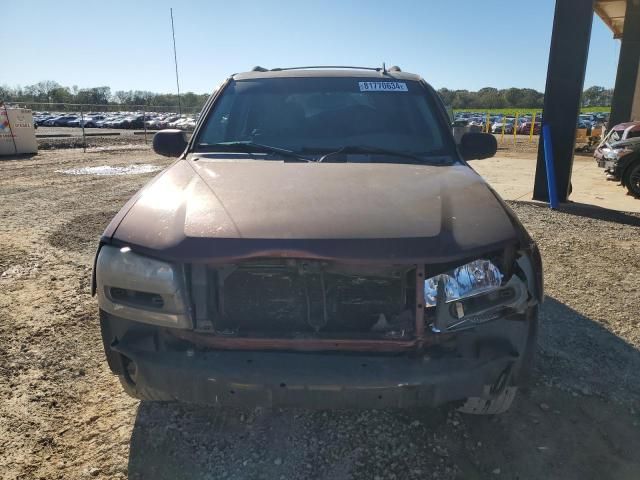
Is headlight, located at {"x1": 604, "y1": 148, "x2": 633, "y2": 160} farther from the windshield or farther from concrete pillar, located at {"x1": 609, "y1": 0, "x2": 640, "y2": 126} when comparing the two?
concrete pillar, located at {"x1": 609, "y1": 0, "x2": 640, "y2": 126}

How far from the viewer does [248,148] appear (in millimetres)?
2947

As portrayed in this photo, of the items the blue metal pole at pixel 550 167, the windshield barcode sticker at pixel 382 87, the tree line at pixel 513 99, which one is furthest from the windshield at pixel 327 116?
the tree line at pixel 513 99

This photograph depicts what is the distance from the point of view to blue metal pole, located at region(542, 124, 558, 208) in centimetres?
775

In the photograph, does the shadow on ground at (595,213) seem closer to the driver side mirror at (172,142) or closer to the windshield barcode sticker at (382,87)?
the windshield barcode sticker at (382,87)

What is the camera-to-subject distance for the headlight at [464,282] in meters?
1.92

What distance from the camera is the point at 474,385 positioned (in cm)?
188

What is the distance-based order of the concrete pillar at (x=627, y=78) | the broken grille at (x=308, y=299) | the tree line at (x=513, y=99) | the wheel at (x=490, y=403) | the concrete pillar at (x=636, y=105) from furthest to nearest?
the tree line at (x=513, y=99), the concrete pillar at (x=636, y=105), the concrete pillar at (x=627, y=78), the wheel at (x=490, y=403), the broken grille at (x=308, y=299)

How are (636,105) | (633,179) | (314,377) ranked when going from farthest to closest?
(636,105), (633,179), (314,377)

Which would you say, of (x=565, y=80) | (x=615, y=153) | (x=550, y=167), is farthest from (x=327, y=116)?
(x=615, y=153)

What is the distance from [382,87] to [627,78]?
63.4 feet

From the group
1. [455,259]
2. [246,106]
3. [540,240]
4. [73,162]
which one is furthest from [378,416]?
[73,162]

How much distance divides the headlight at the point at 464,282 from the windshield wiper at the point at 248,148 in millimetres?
→ 1227

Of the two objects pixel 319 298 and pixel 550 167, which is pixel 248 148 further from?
pixel 550 167

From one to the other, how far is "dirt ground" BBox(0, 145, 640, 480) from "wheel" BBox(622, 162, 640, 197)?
5479 mm
